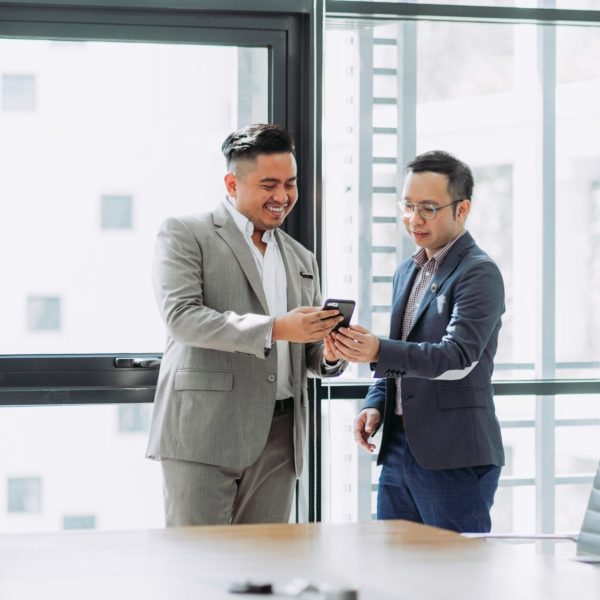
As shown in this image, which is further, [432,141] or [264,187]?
[432,141]

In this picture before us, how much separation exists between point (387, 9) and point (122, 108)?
1171 mm

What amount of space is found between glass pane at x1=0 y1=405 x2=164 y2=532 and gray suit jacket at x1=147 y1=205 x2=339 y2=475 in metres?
0.79

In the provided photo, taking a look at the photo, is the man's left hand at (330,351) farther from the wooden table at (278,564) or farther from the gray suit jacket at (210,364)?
the wooden table at (278,564)

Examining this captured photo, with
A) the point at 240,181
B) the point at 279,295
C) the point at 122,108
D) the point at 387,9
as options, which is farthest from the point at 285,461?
the point at 387,9

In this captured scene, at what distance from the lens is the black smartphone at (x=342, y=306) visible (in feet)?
10.4

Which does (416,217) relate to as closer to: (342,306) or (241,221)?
(342,306)

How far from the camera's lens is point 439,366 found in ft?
10.1

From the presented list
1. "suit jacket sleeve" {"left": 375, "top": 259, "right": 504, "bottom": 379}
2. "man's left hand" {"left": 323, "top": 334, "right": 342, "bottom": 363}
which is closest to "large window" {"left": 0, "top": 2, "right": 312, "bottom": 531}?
"man's left hand" {"left": 323, "top": 334, "right": 342, "bottom": 363}

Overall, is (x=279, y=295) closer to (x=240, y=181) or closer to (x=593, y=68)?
(x=240, y=181)

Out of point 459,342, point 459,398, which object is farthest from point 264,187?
point 459,398

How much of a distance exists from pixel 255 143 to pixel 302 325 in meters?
0.66

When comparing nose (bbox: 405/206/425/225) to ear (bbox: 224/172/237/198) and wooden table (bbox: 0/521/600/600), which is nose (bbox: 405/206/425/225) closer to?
→ ear (bbox: 224/172/237/198)

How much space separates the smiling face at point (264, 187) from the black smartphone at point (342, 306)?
1.23 feet

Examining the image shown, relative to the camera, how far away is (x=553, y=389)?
4.26 metres
